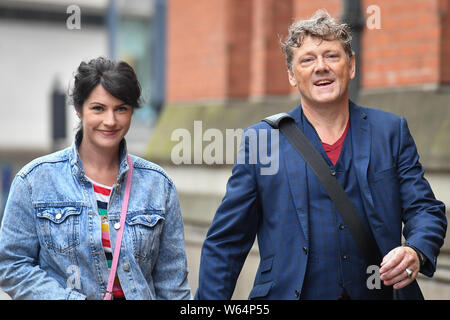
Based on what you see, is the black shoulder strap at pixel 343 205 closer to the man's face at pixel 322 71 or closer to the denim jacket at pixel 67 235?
the man's face at pixel 322 71

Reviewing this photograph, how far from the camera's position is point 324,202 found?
3.30 m

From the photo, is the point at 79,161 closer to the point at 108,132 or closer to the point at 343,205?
the point at 108,132

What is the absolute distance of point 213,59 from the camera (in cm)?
949

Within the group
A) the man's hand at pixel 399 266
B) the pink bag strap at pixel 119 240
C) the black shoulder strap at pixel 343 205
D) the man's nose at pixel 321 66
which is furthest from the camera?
the man's nose at pixel 321 66

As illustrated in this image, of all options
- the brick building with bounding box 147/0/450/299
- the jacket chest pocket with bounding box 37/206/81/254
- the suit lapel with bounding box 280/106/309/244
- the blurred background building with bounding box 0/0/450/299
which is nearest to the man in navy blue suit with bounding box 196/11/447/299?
the suit lapel with bounding box 280/106/309/244

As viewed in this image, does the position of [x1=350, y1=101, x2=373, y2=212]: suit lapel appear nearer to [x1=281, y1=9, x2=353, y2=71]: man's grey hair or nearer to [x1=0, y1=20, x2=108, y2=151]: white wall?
[x1=281, y1=9, x2=353, y2=71]: man's grey hair

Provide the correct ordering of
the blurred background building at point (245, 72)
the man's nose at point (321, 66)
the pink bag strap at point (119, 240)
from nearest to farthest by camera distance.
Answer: the pink bag strap at point (119, 240) < the man's nose at point (321, 66) < the blurred background building at point (245, 72)

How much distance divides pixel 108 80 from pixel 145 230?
25.1 inches

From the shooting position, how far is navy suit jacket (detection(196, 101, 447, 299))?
3.28 m

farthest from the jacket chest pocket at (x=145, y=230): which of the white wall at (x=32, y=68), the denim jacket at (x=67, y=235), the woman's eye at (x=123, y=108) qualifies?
the white wall at (x=32, y=68)

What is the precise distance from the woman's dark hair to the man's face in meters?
0.72

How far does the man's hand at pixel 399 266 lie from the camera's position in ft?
9.99

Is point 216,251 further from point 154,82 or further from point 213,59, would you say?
point 154,82
